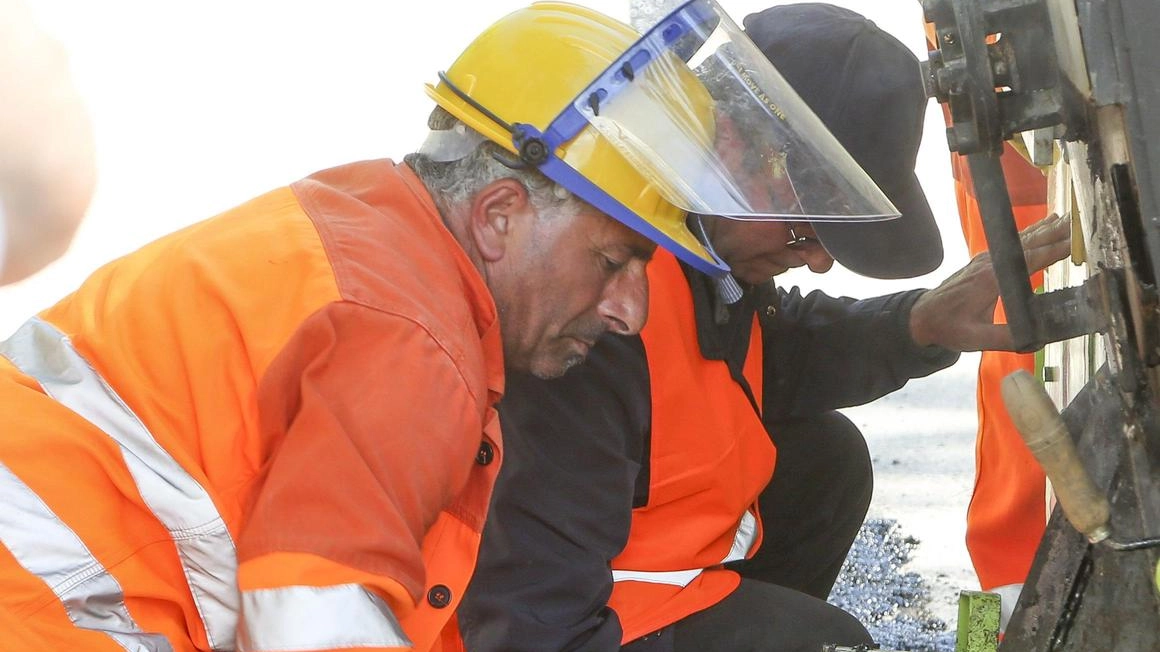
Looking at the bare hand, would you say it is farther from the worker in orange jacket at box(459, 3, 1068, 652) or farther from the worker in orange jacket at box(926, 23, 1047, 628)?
the worker in orange jacket at box(926, 23, 1047, 628)

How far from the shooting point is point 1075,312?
148 cm

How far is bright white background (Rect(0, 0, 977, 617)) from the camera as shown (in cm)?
428

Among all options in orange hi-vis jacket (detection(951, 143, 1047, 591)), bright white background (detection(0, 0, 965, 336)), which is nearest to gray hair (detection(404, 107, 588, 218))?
orange hi-vis jacket (detection(951, 143, 1047, 591))

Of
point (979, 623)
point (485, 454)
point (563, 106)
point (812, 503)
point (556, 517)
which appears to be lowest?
point (812, 503)

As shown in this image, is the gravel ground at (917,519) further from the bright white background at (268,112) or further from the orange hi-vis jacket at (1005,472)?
the orange hi-vis jacket at (1005,472)

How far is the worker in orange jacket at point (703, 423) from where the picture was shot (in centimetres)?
196

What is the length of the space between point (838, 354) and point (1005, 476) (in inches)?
21.5

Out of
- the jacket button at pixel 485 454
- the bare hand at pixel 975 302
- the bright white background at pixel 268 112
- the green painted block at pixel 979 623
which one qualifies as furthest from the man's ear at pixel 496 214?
the bright white background at pixel 268 112

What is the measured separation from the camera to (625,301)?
171cm

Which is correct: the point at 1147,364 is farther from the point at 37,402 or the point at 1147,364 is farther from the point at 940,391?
the point at 940,391

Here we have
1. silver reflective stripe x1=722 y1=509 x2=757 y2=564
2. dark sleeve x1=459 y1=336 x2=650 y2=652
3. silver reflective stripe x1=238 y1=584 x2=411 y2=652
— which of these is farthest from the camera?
silver reflective stripe x1=722 y1=509 x2=757 y2=564

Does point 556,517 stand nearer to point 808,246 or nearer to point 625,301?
point 625,301

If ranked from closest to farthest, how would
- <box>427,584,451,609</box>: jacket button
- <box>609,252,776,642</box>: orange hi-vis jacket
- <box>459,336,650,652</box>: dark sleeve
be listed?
<box>427,584,451,609</box>: jacket button
<box>459,336,650,652</box>: dark sleeve
<box>609,252,776,642</box>: orange hi-vis jacket

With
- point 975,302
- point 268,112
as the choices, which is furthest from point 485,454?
point 268,112
